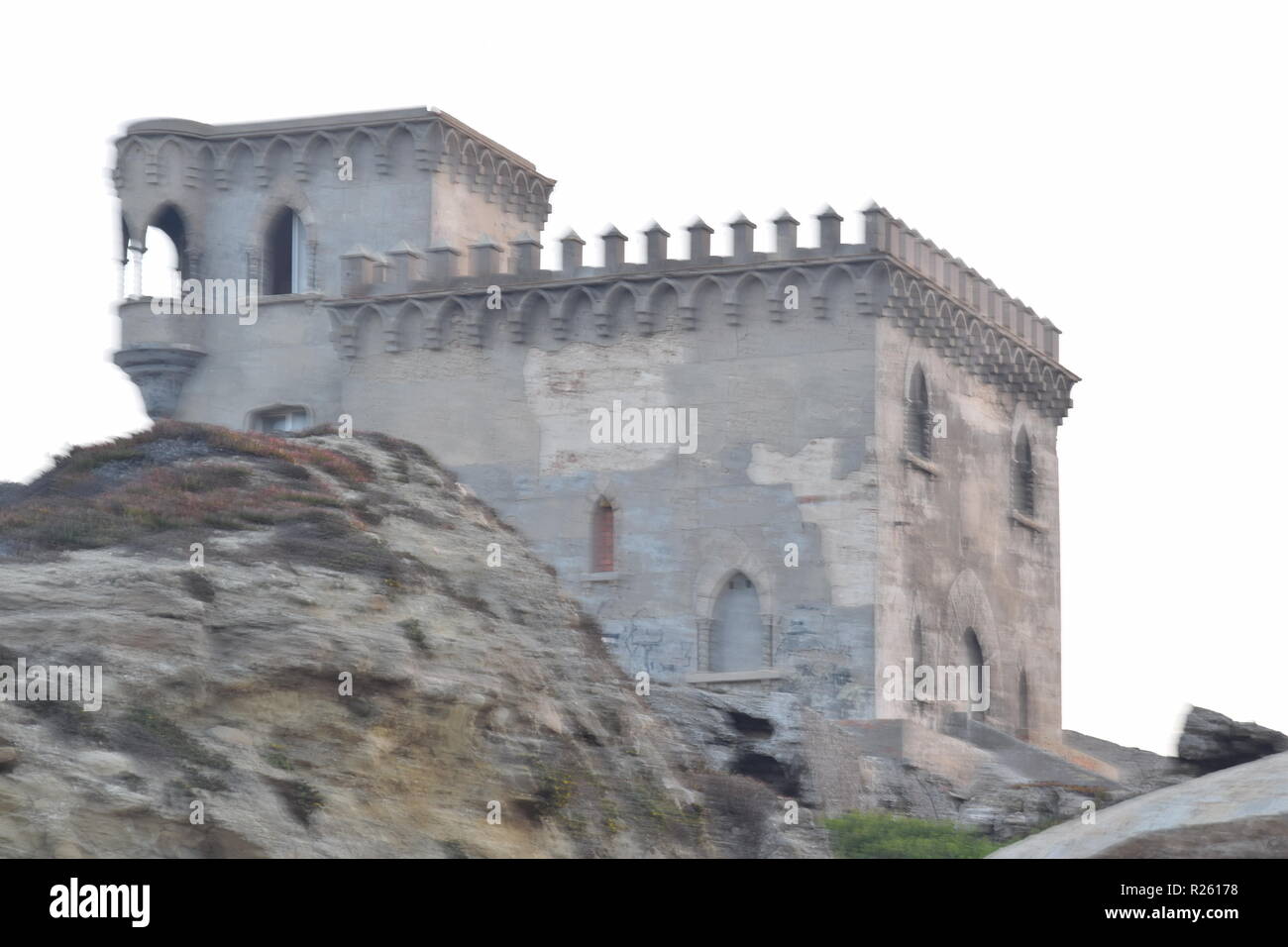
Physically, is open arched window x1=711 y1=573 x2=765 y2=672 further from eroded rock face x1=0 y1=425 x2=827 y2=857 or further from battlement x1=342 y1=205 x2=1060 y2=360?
eroded rock face x1=0 y1=425 x2=827 y2=857

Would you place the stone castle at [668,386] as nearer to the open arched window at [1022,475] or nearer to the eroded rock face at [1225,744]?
the open arched window at [1022,475]

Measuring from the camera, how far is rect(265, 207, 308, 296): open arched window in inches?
1957

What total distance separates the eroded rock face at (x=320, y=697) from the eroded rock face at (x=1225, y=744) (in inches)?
171

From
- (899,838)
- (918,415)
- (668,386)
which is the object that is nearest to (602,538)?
(668,386)

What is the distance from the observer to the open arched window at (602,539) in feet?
145

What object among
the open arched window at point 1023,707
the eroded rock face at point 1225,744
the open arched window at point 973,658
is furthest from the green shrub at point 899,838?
the open arched window at point 1023,707

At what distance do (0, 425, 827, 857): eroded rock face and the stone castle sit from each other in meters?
13.8

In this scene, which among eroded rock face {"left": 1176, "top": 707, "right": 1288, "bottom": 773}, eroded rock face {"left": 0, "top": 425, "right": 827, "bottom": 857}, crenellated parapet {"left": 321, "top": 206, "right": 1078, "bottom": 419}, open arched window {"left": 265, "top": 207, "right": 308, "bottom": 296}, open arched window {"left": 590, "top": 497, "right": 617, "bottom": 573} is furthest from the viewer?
open arched window {"left": 265, "top": 207, "right": 308, "bottom": 296}

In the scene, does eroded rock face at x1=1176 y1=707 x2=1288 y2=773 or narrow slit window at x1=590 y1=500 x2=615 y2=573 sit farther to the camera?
narrow slit window at x1=590 y1=500 x2=615 y2=573

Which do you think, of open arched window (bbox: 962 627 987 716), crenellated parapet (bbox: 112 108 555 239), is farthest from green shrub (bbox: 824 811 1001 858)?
crenellated parapet (bbox: 112 108 555 239)

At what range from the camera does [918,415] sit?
4428 centimetres

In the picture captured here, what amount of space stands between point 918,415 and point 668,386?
14.0ft

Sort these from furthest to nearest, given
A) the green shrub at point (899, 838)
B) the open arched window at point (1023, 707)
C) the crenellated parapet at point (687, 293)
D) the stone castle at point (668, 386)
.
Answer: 1. the open arched window at point (1023, 707)
2. the crenellated parapet at point (687, 293)
3. the stone castle at point (668, 386)
4. the green shrub at point (899, 838)

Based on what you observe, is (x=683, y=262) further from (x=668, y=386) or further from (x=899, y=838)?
(x=899, y=838)
